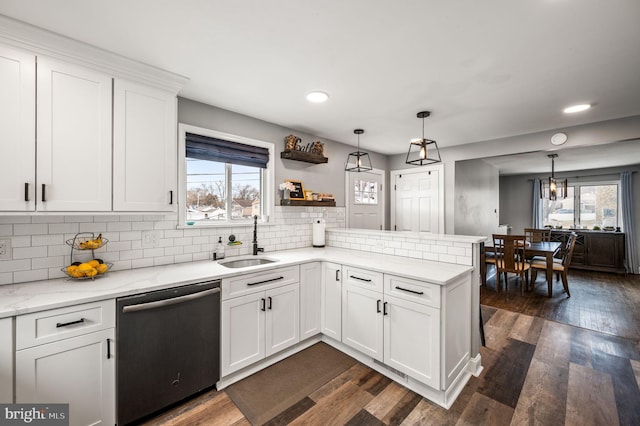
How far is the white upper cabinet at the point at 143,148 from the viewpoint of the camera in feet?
6.32

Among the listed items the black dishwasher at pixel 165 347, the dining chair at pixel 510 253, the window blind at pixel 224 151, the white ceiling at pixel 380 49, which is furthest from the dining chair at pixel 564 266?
the black dishwasher at pixel 165 347

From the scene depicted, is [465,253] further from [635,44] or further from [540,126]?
[540,126]

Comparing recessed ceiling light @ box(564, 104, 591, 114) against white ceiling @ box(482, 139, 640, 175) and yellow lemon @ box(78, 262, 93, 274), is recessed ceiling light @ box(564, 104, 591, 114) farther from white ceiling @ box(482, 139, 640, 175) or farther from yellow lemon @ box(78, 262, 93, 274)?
yellow lemon @ box(78, 262, 93, 274)

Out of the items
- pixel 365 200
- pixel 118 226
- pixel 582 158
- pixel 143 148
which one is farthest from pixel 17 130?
pixel 582 158

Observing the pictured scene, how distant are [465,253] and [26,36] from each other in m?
3.25

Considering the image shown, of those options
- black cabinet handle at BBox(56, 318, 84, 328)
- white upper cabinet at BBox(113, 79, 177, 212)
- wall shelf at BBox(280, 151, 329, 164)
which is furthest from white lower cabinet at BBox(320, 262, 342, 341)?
black cabinet handle at BBox(56, 318, 84, 328)

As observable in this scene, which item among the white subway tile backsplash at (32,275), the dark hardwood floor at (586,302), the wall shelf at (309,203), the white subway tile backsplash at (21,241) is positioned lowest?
the dark hardwood floor at (586,302)

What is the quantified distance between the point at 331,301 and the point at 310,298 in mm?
205

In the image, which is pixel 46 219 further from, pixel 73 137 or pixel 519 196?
pixel 519 196

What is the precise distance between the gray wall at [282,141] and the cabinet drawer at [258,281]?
1089 millimetres

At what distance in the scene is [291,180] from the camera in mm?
3453

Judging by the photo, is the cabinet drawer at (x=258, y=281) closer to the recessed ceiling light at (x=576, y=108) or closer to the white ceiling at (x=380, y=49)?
the white ceiling at (x=380, y=49)

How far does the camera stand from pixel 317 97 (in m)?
2.54

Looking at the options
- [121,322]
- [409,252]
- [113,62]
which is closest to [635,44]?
[409,252]
